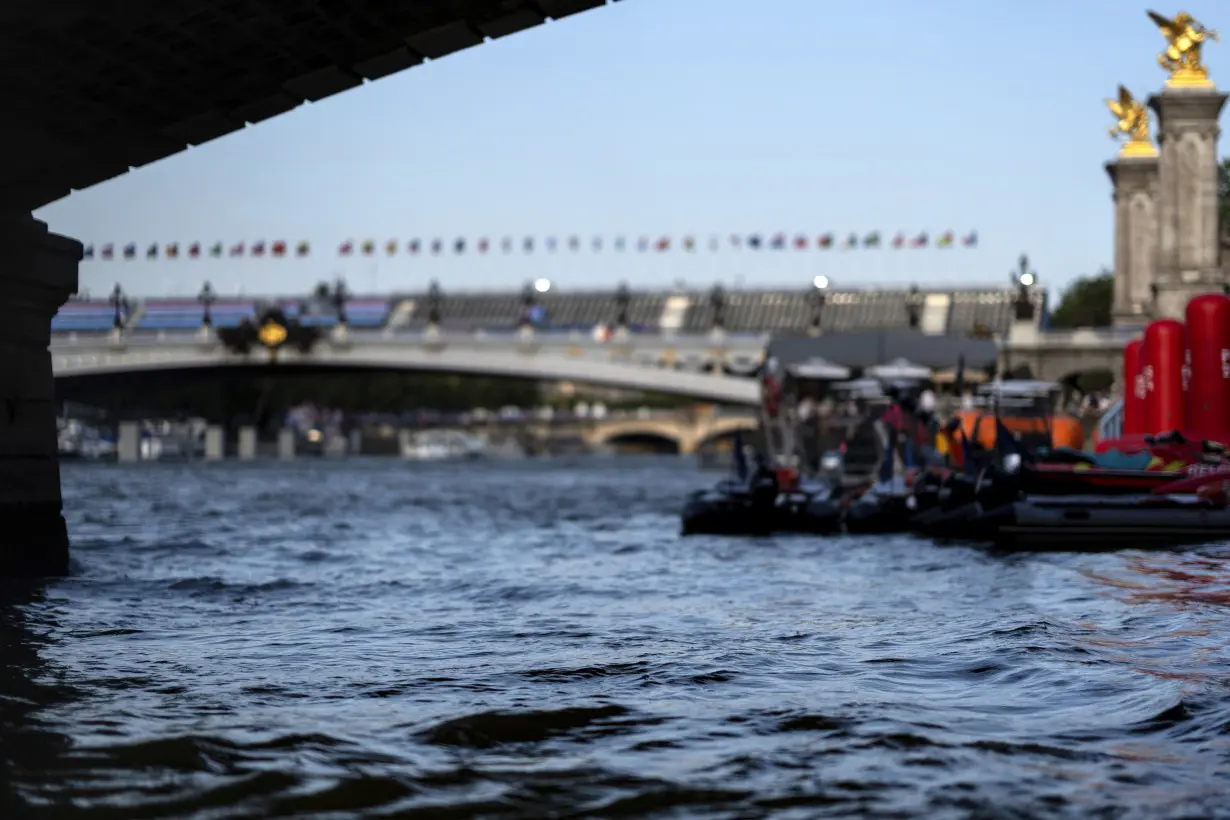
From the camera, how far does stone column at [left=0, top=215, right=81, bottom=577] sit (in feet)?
48.7

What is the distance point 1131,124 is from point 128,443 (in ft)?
213

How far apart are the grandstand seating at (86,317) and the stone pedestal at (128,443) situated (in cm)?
594

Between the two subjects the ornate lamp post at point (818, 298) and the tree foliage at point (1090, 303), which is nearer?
the ornate lamp post at point (818, 298)

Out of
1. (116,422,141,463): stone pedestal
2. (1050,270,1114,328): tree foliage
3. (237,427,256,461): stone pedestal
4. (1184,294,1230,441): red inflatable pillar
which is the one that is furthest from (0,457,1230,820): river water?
(237,427,256,461): stone pedestal

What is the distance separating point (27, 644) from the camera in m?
11.2

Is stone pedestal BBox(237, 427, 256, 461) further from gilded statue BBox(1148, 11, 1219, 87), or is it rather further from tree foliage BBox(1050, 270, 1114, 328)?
gilded statue BBox(1148, 11, 1219, 87)

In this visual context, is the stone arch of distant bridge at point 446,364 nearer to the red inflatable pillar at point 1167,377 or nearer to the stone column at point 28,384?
the red inflatable pillar at point 1167,377

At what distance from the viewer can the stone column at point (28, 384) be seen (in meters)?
14.9

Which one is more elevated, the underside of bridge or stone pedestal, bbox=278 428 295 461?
the underside of bridge

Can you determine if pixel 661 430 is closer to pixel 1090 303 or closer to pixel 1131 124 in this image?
pixel 1090 303

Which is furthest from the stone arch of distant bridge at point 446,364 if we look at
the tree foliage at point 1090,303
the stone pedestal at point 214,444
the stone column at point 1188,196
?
the stone column at point 1188,196

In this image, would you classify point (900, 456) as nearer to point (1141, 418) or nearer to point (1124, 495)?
point (1141, 418)

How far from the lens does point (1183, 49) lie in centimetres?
5331

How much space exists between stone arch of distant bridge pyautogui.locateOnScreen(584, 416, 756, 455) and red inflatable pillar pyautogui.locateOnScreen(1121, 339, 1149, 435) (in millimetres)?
117603
